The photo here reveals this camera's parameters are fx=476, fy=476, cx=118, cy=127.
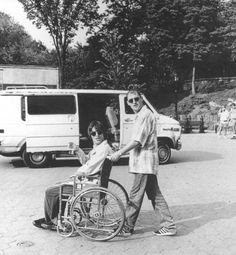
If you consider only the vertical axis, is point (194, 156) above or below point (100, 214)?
below

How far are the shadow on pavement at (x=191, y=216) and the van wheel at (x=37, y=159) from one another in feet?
18.5

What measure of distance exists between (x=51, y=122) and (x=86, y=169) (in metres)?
6.38

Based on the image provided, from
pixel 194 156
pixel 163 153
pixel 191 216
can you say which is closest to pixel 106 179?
pixel 191 216

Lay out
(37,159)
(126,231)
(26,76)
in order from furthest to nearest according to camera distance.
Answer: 1. (26,76)
2. (37,159)
3. (126,231)

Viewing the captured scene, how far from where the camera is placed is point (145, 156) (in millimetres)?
5820

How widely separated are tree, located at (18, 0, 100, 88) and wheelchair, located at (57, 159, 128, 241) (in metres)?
→ 29.4

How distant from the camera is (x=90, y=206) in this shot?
5801 millimetres

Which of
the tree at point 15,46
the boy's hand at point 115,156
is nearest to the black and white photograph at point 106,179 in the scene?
the boy's hand at point 115,156

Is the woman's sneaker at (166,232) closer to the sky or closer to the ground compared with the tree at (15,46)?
closer to the ground

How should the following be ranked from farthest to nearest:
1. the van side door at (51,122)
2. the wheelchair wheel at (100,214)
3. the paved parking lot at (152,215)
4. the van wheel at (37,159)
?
the van wheel at (37,159), the van side door at (51,122), the wheelchair wheel at (100,214), the paved parking lot at (152,215)

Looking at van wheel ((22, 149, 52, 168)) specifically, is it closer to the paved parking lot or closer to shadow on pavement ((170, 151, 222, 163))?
the paved parking lot

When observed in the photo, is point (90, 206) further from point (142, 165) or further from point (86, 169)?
point (142, 165)

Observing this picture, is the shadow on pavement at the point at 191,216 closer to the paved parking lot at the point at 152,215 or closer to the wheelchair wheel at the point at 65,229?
the paved parking lot at the point at 152,215

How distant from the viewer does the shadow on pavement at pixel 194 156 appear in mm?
14227
